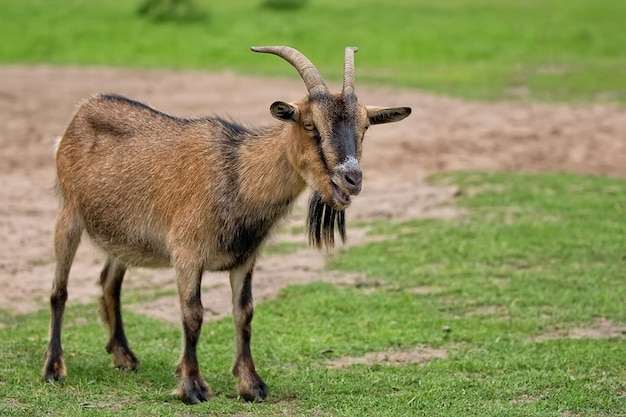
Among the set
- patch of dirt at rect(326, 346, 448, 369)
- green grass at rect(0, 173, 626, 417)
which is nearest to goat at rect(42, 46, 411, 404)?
green grass at rect(0, 173, 626, 417)

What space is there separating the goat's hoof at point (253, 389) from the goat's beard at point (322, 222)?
3.14 ft

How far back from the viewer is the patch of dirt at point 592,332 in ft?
29.2

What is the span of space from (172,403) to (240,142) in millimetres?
1761

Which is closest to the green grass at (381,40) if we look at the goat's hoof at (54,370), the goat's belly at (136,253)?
the goat's belly at (136,253)

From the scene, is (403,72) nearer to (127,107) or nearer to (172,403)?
(127,107)

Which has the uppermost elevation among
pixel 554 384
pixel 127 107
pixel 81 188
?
pixel 127 107

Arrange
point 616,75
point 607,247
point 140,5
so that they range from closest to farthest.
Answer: point 607,247 < point 616,75 < point 140,5

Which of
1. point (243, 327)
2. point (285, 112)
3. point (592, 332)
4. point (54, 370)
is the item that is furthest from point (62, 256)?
point (592, 332)

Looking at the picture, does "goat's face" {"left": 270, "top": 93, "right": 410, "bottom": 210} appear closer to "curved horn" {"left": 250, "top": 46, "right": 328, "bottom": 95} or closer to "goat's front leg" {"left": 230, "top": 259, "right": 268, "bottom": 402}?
"curved horn" {"left": 250, "top": 46, "right": 328, "bottom": 95}

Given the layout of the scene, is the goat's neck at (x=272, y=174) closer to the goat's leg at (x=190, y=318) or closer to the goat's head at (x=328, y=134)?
the goat's head at (x=328, y=134)

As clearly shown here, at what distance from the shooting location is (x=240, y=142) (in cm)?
762

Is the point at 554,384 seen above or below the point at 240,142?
below

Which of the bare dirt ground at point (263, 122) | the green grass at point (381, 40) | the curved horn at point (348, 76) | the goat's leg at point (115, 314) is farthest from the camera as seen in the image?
the green grass at point (381, 40)

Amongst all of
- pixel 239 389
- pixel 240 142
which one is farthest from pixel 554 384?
pixel 240 142
